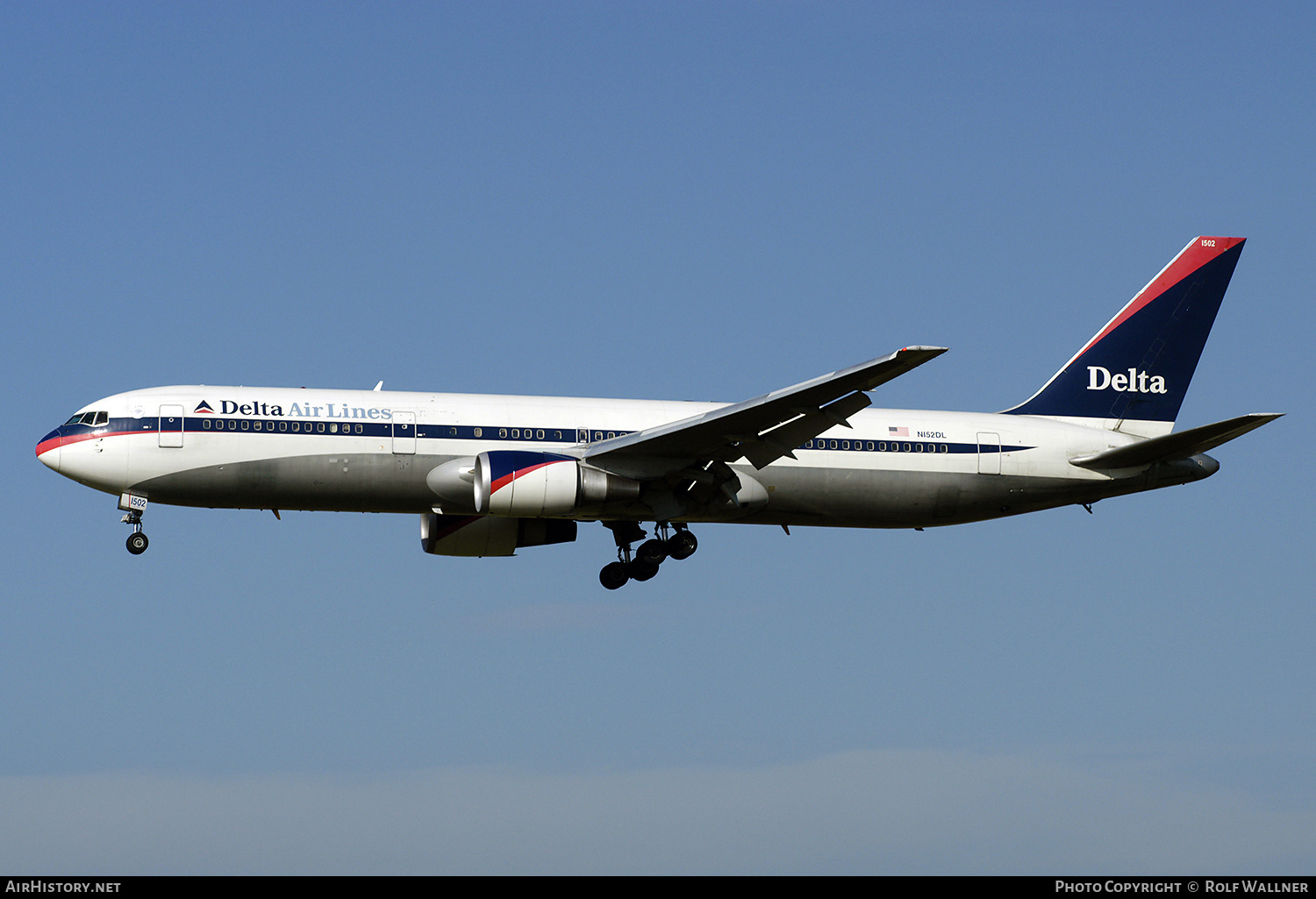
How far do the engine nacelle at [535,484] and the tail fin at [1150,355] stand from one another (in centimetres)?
1396

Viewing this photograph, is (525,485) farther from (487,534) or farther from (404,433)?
(487,534)

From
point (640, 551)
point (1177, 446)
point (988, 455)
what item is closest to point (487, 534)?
point (640, 551)

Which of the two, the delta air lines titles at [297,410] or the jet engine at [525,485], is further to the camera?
the delta air lines titles at [297,410]

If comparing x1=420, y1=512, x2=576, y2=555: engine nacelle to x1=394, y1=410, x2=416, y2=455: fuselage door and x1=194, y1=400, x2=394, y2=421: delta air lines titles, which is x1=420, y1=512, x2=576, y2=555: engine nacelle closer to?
x1=394, y1=410, x2=416, y2=455: fuselage door

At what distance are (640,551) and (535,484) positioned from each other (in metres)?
5.51

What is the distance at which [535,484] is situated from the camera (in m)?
37.3

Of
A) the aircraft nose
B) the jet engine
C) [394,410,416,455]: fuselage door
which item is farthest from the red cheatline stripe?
the jet engine

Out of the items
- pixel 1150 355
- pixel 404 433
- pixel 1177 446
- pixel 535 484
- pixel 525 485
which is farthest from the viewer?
pixel 1150 355

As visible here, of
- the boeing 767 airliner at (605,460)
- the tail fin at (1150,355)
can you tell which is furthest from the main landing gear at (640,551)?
the tail fin at (1150,355)

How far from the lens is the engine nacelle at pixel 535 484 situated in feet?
122

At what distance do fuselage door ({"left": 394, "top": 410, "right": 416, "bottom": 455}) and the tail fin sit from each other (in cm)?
1759

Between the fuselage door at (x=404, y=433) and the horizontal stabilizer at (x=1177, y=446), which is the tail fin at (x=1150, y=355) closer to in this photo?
the horizontal stabilizer at (x=1177, y=446)
